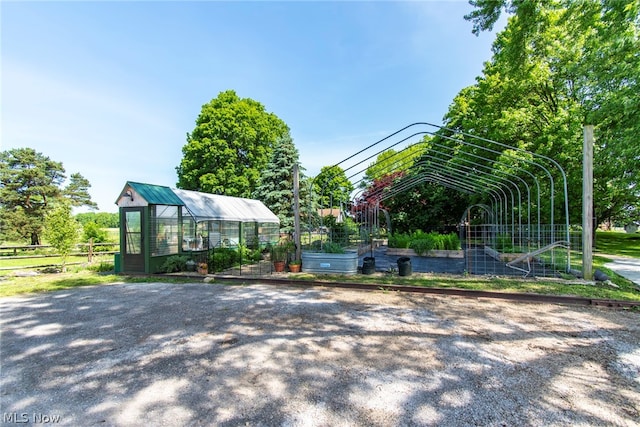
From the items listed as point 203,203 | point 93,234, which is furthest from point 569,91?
point 93,234

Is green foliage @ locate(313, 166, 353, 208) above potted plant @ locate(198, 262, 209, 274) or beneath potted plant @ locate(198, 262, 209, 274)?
above

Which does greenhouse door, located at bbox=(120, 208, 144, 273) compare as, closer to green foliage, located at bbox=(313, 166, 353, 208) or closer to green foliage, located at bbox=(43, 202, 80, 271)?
green foliage, located at bbox=(43, 202, 80, 271)

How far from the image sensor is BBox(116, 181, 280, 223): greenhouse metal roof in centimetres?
1066

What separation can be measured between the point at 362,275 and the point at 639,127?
8.40 m

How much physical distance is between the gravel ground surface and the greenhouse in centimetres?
437

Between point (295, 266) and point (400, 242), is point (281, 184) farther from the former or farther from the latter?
point (295, 266)

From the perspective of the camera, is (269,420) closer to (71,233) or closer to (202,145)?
(71,233)

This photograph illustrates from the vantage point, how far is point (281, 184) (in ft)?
73.2

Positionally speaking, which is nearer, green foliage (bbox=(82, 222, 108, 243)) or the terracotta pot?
the terracotta pot

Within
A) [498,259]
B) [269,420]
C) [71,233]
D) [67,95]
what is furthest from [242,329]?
[498,259]

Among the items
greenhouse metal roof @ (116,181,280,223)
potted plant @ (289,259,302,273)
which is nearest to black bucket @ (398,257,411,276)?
potted plant @ (289,259,302,273)

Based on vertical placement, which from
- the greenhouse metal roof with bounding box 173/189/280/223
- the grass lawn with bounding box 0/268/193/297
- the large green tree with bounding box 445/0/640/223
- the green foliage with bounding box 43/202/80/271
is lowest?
the grass lawn with bounding box 0/268/193/297

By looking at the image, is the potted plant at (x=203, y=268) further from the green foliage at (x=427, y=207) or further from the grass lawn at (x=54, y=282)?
the green foliage at (x=427, y=207)

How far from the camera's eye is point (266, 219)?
58.2ft
